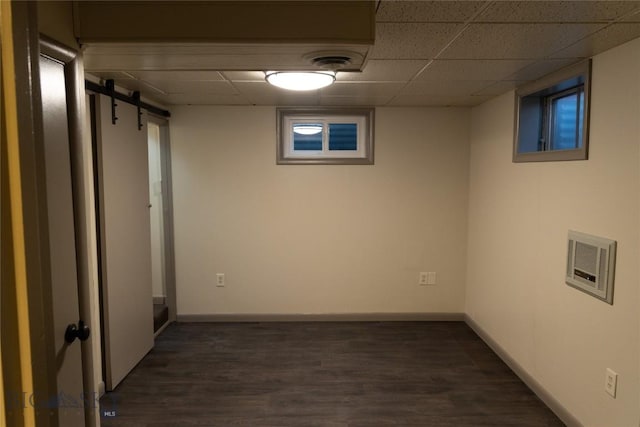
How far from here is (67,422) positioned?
131cm

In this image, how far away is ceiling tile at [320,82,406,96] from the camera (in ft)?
10.1

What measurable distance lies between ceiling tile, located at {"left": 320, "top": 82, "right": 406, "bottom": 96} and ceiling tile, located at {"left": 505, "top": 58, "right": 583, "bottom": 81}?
2.61 feet

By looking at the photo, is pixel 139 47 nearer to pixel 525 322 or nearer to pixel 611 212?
pixel 611 212

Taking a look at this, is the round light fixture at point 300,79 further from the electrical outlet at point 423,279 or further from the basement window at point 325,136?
the electrical outlet at point 423,279

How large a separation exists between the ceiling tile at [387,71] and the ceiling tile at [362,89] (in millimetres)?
162

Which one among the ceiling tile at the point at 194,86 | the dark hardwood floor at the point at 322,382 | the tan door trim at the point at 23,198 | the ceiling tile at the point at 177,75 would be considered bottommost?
the dark hardwood floor at the point at 322,382

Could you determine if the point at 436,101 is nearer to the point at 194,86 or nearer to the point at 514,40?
the point at 514,40

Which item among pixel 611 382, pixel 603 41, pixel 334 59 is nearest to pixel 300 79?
pixel 334 59

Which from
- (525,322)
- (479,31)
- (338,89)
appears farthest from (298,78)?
(525,322)

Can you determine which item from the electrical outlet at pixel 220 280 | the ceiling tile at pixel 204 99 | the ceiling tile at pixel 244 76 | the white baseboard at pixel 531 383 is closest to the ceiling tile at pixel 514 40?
the ceiling tile at pixel 244 76

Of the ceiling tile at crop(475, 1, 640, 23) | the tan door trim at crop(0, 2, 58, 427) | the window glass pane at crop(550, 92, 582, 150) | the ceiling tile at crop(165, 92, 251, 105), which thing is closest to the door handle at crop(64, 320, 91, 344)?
the tan door trim at crop(0, 2, 58, 427)

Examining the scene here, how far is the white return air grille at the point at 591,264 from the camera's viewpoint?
2146mm

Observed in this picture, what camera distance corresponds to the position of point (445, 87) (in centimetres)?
316

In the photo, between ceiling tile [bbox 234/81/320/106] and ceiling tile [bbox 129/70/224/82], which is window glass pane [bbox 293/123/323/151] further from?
ceiling tile [bbox 129/70/224/82]
